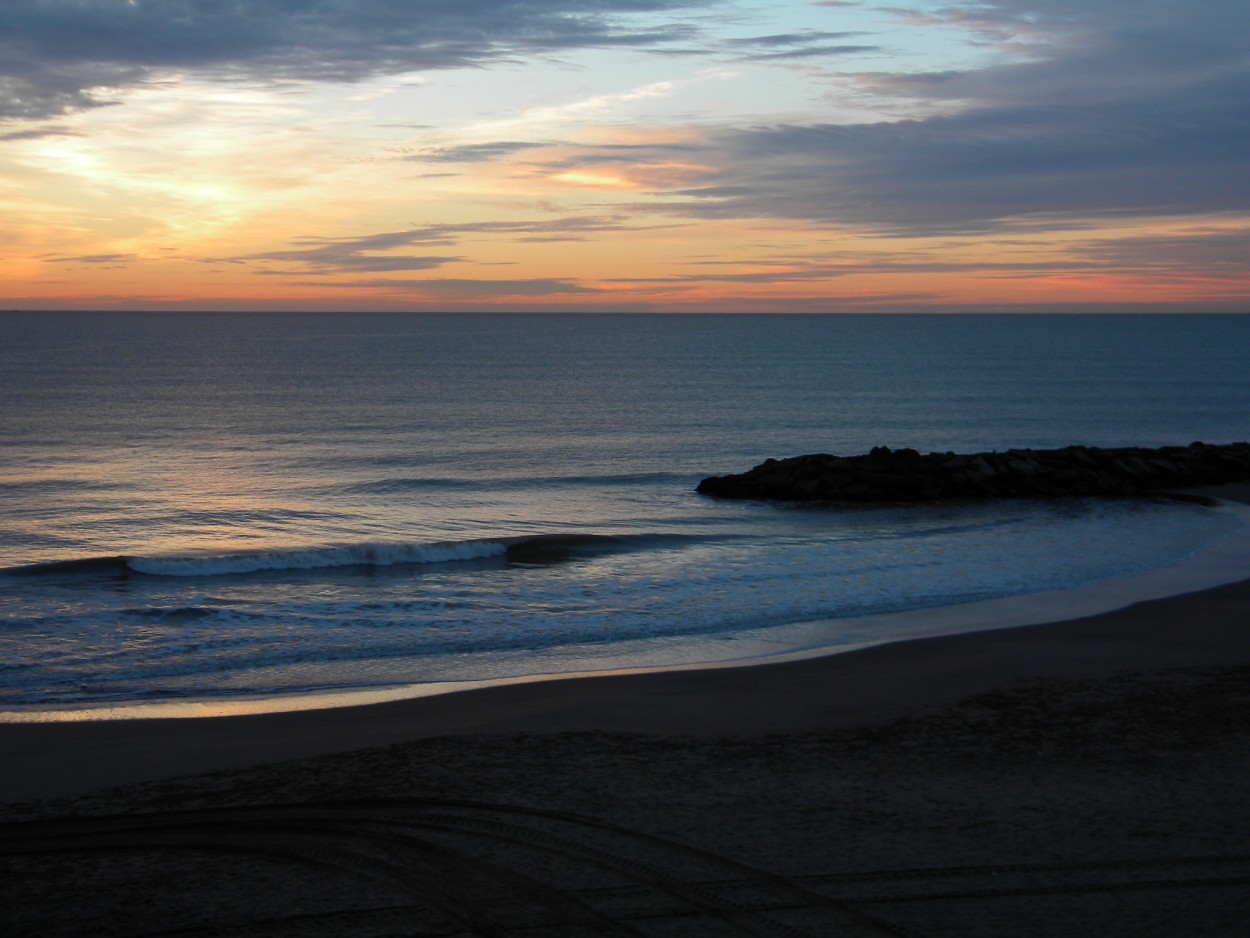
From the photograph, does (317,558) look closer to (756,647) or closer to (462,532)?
(462,532)

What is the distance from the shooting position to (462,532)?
26281 mm

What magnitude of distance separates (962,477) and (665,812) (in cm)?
2547

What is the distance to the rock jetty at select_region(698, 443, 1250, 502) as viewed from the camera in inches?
1259

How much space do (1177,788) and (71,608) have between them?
1630cm

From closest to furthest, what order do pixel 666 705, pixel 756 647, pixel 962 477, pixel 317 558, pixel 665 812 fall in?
pixel 665 812 < pixel 666 705 < pixel 756 647 < pixel 317 558 < pixel 962 477

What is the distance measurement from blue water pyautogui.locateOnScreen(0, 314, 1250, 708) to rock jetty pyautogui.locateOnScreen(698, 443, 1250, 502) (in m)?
1.48

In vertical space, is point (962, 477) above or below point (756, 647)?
above

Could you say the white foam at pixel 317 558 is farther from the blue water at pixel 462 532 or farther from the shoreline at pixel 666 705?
the shoreline at pixel 666 705

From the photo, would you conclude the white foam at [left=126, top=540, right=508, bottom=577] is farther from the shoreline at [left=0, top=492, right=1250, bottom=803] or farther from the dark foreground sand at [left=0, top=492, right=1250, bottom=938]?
the dark foreground sand at [left=0, top=492, right=1250, bottom=938]

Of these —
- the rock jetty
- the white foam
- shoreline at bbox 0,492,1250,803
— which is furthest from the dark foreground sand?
the rock jetty

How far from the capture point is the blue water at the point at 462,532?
1625 cm

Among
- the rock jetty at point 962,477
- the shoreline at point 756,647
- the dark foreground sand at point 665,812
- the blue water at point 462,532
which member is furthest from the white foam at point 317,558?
the rock jetty at point 962,477

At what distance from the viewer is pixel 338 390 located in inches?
2805

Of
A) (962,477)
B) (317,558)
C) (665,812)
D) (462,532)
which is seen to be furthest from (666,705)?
(962,477)
